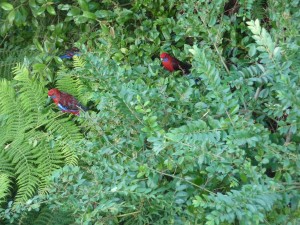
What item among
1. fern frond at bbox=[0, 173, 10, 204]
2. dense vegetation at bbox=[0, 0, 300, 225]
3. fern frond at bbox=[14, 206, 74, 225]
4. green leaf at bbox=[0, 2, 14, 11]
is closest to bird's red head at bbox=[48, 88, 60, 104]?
dense vegetation at bbox=[0, 0, 300, 225]

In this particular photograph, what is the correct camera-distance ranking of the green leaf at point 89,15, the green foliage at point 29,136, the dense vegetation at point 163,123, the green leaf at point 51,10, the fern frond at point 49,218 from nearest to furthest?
the dense vegetation at point 163,123
the fern frond at point 49,218
the green foliage at point 29,136
the green leaf at point 89,15
the green leaf at point 51,10

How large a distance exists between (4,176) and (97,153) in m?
0.78

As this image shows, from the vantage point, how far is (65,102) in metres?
3.11

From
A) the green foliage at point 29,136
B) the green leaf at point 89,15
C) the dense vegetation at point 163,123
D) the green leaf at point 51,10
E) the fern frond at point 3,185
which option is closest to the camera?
the dense vegetation at point 163,123

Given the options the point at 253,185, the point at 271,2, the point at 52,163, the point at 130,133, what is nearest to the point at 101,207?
the point at 130,133

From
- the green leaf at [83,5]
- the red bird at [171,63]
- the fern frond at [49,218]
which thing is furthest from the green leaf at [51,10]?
the fern frond at [49,218]

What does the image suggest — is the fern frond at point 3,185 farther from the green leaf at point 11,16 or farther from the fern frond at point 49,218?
the green leaf at point 11,16

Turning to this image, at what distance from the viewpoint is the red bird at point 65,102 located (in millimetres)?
3090

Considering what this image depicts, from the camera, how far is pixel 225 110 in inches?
83.2

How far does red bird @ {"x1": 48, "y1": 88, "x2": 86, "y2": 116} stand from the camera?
3.09m

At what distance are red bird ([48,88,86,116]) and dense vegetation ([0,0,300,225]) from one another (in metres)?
0.11

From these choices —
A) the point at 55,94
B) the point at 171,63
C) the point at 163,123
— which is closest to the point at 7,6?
the point at 55,94

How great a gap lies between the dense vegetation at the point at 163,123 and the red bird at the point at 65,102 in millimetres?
114

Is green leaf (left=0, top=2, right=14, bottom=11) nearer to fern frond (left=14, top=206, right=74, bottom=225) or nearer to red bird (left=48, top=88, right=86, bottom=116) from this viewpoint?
red bird (left=48, top=88, right=86, bottom=116)
